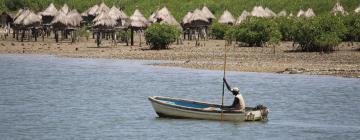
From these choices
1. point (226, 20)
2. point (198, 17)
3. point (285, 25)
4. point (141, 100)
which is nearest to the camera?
point (141, 100)

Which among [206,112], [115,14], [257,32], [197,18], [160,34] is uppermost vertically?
[115,14]

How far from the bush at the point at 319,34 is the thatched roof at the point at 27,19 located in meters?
26.9

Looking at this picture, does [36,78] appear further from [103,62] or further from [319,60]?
[319,60]

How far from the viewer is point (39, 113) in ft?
112

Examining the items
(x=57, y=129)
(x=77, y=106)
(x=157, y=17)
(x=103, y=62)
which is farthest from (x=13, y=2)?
(x=57, y=129)

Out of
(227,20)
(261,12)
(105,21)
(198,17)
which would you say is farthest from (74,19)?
(261,12)

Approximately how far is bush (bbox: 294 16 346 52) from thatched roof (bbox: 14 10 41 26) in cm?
2690

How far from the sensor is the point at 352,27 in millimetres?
63875

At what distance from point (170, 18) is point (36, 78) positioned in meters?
28.6

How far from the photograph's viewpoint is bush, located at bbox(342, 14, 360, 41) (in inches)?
2490

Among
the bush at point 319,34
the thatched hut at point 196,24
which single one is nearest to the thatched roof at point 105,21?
the thatched hut at point 196,24

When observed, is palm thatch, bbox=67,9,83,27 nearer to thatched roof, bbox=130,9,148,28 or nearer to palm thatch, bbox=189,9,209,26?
thatched roof, bbox=130,9,148,28

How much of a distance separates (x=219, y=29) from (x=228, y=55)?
2086cm

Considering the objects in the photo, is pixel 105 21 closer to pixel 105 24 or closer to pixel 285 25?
pixel 105 24
